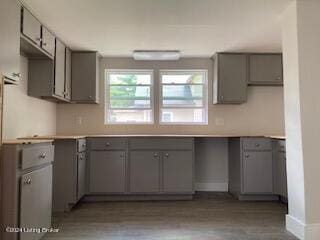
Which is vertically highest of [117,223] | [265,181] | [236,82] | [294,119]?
[236,82]

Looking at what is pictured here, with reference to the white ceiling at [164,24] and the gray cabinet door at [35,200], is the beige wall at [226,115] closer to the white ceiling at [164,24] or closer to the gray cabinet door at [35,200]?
the white ceiling at [164,24]

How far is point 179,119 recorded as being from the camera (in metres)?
4.88

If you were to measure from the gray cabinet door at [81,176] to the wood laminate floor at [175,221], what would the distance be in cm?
18

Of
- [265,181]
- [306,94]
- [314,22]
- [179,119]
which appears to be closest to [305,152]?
[306,94]

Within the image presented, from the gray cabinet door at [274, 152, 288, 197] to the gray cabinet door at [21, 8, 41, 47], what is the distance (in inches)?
128

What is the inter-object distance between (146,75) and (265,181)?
97.6 inches

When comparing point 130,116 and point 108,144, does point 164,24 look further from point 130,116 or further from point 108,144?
point 130,116

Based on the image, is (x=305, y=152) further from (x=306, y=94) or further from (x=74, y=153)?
(x=74, y=153)

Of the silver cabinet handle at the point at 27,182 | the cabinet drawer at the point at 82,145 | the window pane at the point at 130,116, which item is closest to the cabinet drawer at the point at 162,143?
the cabinet drawer at the point at 82,145

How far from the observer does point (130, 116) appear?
486 centimetres

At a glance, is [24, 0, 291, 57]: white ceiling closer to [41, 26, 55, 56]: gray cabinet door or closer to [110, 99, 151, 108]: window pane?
[41, 26, 55, 56]: gray cabinet door

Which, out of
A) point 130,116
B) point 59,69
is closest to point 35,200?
point 59,69

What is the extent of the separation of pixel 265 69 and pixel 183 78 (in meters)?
1.30

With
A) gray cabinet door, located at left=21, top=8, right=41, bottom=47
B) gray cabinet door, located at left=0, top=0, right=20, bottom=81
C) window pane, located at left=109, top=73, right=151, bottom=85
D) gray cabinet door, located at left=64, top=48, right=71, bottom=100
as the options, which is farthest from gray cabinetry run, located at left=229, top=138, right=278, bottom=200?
gray cabinet door, located at left=0, top=0, right=20, bottom=81
